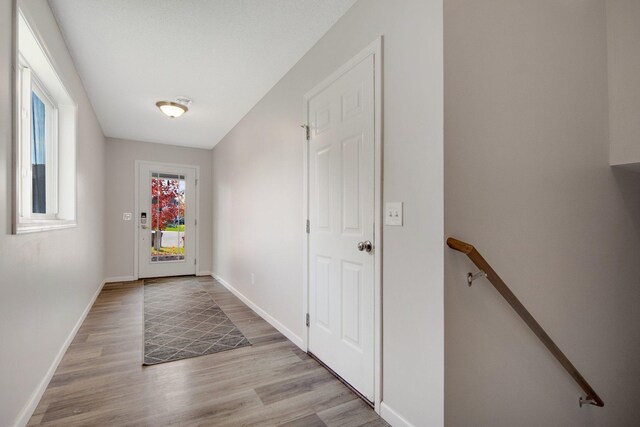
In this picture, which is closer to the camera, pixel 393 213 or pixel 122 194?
pixel 393 213

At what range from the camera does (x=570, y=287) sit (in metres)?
1.96

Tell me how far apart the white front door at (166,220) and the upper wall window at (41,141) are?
116 inches

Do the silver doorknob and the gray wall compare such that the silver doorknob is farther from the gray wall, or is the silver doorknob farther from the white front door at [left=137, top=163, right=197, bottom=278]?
the white front door at [left=137, top=163, right=197, bottom=278]

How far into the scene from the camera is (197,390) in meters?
2.11

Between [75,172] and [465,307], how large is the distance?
3.47 metres

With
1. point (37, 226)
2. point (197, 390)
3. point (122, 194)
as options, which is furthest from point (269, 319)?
point (122, 194)

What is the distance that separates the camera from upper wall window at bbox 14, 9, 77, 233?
73.5 inches

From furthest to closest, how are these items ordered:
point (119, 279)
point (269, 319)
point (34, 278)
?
point (119, 279), point (269, 319), point (34, 278)

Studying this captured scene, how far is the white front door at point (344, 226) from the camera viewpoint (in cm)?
199

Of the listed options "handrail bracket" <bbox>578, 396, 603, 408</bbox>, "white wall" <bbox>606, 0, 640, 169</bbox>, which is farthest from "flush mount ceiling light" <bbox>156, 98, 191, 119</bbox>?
"handrail bracket" <bbox>578, 396, 603, 408</bbox>

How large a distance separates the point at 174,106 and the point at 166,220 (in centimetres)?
280

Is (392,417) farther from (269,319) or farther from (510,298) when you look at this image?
(269,319)

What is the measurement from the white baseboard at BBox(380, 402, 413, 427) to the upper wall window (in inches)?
85.5

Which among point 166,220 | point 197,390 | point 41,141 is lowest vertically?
point 197,390
